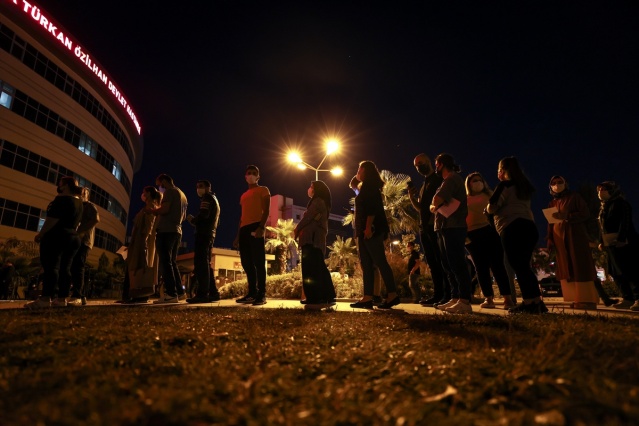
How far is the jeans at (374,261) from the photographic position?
17.3 ft

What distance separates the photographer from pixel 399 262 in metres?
12.3

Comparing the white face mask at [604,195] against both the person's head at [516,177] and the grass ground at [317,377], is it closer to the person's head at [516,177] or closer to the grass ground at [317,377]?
the person's head at [516,177]

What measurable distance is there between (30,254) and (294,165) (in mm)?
13681

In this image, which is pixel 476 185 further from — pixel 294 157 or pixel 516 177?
pixel 294 157

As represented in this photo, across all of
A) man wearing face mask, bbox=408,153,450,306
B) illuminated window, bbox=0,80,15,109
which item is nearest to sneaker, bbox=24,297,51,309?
man wearing face mask, bbox=408,153,450,306

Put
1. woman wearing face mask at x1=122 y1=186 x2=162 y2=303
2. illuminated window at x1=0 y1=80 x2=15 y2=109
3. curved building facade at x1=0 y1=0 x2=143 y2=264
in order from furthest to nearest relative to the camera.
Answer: curved building facade at x1=0 y1=0 x2=143 y2=264, illuminated window at x1=0 y1=80 x2=15 y2=109, woman wearing face mask at x1=122 y1=186 x2=162 y2=303

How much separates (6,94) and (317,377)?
32.7 metres

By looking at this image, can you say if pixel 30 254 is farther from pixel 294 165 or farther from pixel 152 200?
pixel 152 200

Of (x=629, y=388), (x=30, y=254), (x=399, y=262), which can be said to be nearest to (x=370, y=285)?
(x=629, y=388)

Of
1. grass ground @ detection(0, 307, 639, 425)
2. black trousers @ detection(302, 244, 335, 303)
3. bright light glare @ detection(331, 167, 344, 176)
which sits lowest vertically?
grass ground @ detection(0, 307, 639, 425)

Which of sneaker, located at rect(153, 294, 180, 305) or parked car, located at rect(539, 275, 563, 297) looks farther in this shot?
parked car, located at rect(539, 275, 563, 297)

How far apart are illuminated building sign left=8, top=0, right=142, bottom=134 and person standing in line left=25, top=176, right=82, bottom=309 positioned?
93.5 feet

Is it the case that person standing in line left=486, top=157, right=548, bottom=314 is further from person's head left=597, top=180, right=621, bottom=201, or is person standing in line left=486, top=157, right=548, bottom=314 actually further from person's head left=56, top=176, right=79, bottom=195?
person's head left=56, top=176, right=79, bottom=195

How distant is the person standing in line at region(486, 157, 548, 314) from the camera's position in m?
4.43
